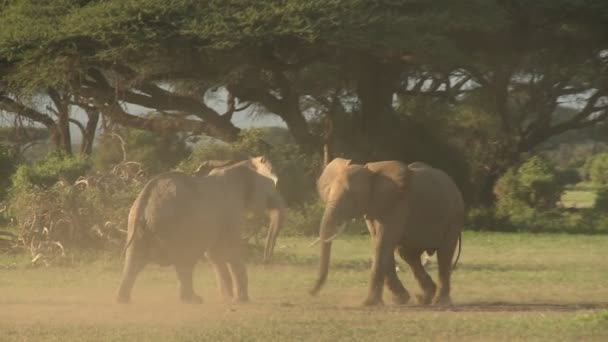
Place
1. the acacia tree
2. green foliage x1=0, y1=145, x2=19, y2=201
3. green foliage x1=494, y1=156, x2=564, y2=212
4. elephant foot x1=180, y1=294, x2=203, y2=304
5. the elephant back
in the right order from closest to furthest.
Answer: elephant foot x1=180, y1=294, x2=203, y2=304 → the elephant back → the acacia tree → green foliage x1=0, y1=145, x2=19, y2=201 → green foliage x1=494, y1=156, x2=564, y2=212

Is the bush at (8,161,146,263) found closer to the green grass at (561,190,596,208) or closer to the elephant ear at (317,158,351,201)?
the elephant ear at (317,158,351,201)

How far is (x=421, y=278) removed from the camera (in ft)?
47.9

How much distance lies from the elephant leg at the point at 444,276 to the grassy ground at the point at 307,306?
30cm

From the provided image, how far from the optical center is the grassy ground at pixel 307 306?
11.2 m

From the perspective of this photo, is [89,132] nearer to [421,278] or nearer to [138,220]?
[421,278]

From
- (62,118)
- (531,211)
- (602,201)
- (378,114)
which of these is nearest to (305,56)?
(378,114)

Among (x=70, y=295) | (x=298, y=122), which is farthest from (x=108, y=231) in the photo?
(x=298, y=122)

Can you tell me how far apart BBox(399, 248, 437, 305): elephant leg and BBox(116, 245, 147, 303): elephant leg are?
122 inches

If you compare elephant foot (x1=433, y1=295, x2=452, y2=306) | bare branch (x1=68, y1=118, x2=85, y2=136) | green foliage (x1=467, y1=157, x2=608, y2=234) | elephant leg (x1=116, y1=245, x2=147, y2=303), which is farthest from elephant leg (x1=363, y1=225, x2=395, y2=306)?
bare branch (x1=68, y1=118, x2=85, y2=136)

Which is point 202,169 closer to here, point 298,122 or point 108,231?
point 108,231

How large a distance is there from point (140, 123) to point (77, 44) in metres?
6.99

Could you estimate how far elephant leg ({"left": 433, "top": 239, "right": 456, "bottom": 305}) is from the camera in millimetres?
14344

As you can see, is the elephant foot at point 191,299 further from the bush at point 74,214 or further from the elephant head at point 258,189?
the bush at point 74,214

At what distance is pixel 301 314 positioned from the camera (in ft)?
41.3
